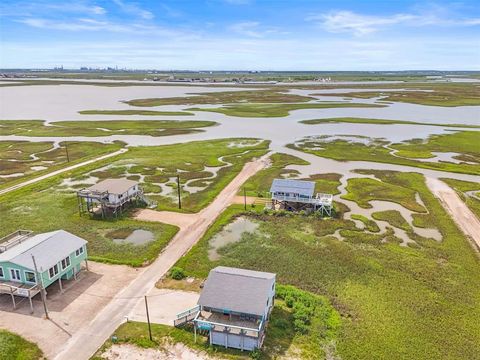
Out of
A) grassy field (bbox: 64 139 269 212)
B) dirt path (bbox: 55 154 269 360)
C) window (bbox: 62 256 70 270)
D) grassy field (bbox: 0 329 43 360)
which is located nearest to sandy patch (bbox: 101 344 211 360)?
dirt path (bbox: 55 154 269 360)

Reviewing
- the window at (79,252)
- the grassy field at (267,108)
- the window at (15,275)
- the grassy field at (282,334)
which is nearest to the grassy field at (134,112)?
the grassy field at (267,108)

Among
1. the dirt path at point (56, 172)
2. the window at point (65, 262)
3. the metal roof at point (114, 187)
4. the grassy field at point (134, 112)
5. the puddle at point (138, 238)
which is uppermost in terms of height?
the grassy field at point (134, 112)

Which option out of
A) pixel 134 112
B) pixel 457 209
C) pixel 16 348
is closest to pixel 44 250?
pixel 16 348

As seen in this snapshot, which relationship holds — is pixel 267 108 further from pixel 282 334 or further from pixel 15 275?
pixel 282 334

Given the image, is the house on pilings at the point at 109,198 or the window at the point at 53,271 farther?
the house on pilings at the point at 109,198

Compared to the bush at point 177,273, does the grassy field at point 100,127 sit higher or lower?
higher

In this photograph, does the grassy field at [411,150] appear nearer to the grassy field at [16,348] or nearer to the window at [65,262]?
the window at [65,262]

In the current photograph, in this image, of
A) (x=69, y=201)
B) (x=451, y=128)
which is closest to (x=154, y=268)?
(x=69, y=201)

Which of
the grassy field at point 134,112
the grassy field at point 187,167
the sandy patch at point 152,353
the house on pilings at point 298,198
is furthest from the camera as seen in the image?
the grassy field at point 134,112
